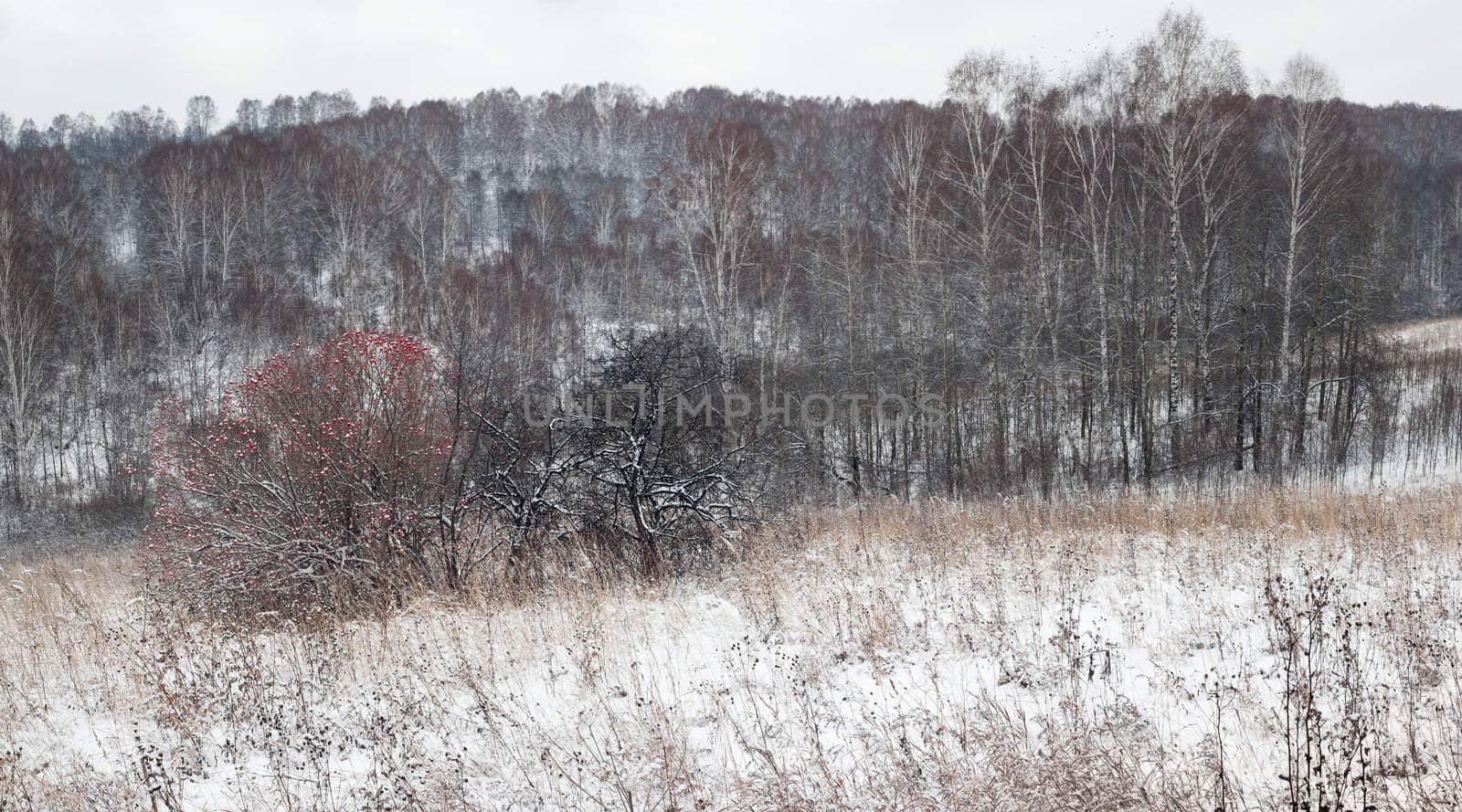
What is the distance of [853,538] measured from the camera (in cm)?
854

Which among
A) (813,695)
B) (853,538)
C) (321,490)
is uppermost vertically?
(321,490)

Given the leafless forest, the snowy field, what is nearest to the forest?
the leafless forest

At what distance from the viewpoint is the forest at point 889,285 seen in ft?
54.6

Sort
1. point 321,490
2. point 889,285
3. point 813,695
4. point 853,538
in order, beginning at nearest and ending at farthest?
point 813,695 → point 321,490 → point 853,538 → point 889,285

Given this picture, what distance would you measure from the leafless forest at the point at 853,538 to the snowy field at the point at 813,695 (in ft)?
0.11

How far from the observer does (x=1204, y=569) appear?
6090mm

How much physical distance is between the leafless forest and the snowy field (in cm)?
3

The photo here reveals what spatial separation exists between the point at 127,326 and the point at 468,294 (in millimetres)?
14901

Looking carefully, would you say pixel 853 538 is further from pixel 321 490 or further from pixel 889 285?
pixel 889 285

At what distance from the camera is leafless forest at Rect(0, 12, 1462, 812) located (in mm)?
3527

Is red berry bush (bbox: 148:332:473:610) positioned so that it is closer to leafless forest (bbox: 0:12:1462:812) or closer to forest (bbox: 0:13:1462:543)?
leafless forest (bbox: 0:12:1462:812)

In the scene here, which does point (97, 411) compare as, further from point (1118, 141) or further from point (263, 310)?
point (1118, 141)

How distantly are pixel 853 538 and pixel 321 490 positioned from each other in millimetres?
5487

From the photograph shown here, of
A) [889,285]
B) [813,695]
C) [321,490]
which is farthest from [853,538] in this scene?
[889,285]
